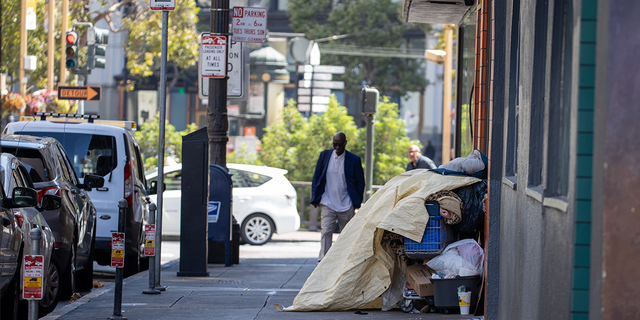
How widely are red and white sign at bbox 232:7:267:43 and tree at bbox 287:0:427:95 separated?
25537 millimetres

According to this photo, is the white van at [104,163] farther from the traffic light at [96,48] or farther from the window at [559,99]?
the traffic light at [96,48]

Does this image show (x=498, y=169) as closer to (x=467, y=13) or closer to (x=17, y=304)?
(x=17, y=304)

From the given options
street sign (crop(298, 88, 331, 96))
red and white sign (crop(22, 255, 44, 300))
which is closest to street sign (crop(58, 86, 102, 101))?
red and white sign (crop(22, 255, 44, 300))

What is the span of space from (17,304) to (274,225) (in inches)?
401

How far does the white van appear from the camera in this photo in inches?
418

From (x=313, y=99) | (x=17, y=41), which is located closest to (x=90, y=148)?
(x=17, y=41)

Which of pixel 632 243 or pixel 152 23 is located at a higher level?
pixel 152 23

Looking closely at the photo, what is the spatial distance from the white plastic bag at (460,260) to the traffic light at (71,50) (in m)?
13.2

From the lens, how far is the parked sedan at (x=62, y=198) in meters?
8.11

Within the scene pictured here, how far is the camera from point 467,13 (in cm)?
1046

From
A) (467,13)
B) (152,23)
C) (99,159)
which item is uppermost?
(152,23)

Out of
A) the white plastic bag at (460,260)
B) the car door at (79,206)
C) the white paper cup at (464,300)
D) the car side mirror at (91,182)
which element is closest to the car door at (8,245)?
the car door at (79,206)

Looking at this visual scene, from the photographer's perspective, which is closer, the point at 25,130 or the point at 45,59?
the point at 25,130

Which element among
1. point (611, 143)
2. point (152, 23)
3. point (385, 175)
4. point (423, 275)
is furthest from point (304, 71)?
point (611, 143)
